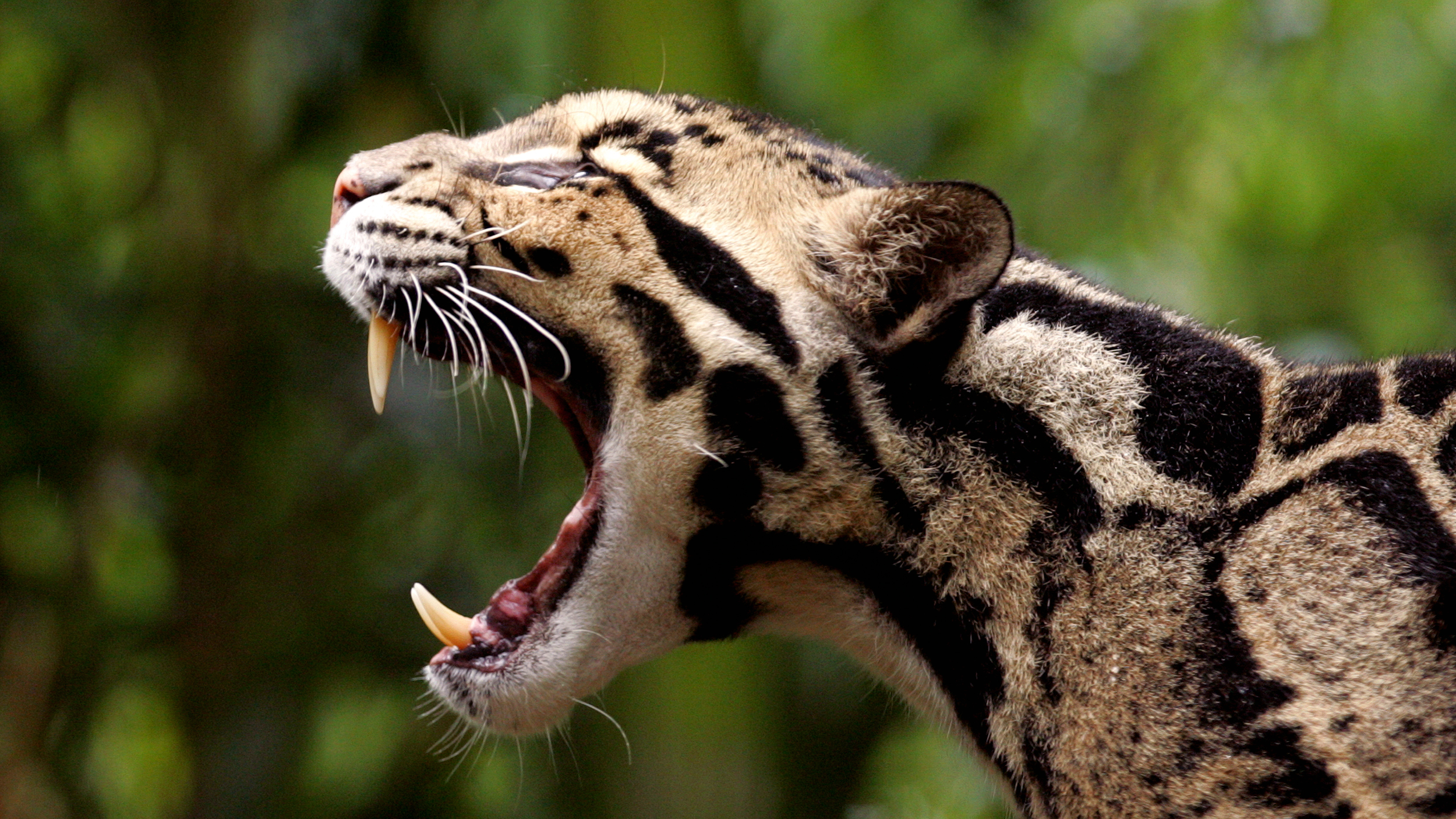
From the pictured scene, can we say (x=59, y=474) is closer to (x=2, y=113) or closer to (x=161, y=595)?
(x=161, y=595)

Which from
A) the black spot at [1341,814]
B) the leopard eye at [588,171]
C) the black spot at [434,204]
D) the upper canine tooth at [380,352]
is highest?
the leopard eye at [588,171]

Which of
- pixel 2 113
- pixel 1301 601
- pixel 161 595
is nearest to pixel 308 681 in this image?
pixel 161 595

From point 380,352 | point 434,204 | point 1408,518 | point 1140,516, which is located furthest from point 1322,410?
point 380,352

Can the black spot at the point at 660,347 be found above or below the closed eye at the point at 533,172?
below

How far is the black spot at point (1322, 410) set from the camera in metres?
3.47

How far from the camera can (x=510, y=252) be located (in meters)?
3.92

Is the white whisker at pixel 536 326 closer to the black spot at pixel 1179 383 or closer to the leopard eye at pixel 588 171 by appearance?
the leopard eye at pixel 588 171

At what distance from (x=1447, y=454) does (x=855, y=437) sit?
4.42ft

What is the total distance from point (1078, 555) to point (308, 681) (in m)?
5.82

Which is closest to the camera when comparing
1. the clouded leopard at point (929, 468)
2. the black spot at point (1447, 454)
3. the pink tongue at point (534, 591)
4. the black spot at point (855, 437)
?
the clouded leopard at point (929, 468)

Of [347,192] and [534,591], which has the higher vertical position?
[347,192]

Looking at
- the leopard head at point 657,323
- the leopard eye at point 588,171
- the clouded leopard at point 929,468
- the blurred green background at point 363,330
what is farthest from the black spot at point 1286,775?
the blurred green background at point 363,330

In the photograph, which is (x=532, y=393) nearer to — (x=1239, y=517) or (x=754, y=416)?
(x=754, y=416)

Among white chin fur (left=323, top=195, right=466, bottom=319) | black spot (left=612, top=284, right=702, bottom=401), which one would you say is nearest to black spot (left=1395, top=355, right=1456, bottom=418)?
black spot (left=612, top=284, right=702, bottom=401)
